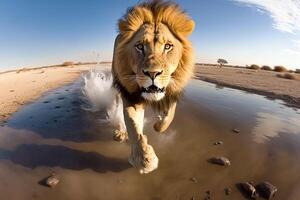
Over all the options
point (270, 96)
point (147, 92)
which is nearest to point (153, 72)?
point (147, 92)

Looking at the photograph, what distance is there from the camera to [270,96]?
835 centimetres

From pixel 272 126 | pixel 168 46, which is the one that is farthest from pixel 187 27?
pixel 272 126

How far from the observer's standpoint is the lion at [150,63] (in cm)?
315

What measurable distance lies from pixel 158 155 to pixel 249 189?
1.18 meters

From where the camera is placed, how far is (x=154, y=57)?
319 cm

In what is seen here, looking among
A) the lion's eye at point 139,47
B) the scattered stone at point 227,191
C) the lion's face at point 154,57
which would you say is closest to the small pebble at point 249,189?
the scattered stone at point 227,191

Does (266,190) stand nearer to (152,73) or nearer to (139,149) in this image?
(139,149)

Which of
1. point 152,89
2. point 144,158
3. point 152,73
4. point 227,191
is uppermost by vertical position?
point 152,73

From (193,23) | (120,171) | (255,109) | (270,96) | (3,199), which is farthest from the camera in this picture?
(270,96)

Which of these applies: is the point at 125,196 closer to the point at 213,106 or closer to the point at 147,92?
the point at 147,92

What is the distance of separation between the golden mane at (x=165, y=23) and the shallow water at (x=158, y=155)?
3.28 ft

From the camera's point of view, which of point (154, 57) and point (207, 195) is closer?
point (207, 195)

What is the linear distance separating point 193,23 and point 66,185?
2.48 meters

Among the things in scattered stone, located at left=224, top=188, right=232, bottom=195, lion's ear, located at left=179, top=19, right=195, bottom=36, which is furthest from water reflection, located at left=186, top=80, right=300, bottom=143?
lion's ear, located at left=179, top=19, right=195, bottom=36
